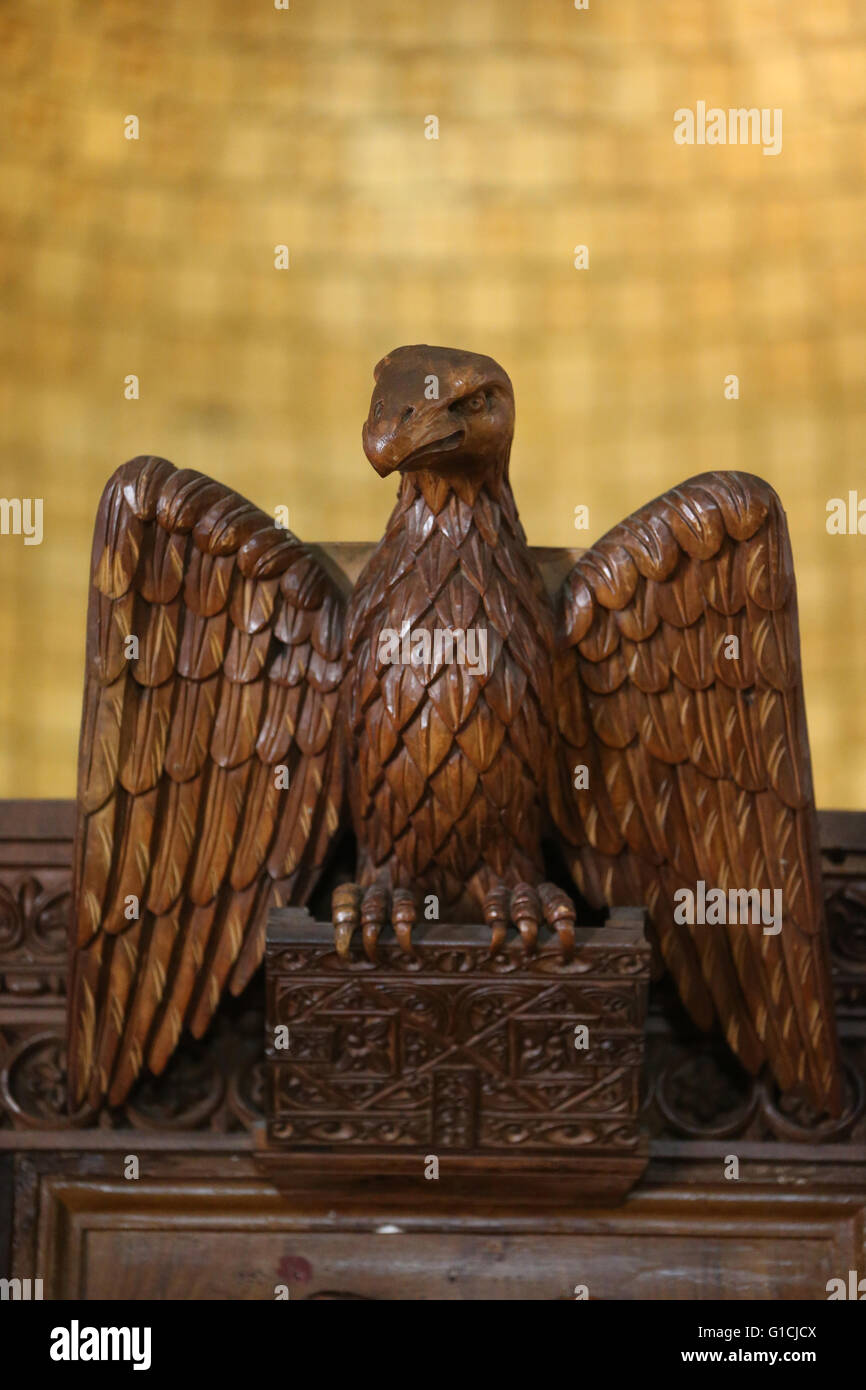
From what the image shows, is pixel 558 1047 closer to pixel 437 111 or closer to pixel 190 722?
pixel 190 722

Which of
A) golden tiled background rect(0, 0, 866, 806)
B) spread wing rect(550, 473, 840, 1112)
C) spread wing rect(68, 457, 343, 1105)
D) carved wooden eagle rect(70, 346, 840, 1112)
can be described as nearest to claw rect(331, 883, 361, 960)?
carved wooden eagle rect(70, 346, 840, 1112)

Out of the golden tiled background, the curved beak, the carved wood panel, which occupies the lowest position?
the carved wood panel

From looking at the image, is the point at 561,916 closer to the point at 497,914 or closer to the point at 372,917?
the point at 497,914

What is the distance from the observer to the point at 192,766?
1.98m

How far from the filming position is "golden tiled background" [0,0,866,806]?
318cm

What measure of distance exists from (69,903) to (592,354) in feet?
5.42

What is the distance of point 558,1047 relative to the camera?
6.23 feet

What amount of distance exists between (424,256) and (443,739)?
1.67m

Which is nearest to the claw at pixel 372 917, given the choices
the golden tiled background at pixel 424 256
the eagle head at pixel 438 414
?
the eagle head at pixel 438 414

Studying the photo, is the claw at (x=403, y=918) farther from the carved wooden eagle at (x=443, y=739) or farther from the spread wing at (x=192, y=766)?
the spread wing at (x=192, y=766)

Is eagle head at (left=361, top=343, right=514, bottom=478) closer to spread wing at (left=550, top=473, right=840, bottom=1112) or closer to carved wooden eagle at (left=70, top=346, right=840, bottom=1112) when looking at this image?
carved wooden eagle at (left=70, top=346, right=840, bottom=1112)

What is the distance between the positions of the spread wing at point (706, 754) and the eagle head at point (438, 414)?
20 cm

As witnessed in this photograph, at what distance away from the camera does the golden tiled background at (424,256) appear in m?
3.18

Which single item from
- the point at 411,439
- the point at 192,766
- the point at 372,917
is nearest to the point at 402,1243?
the point at 372,917
